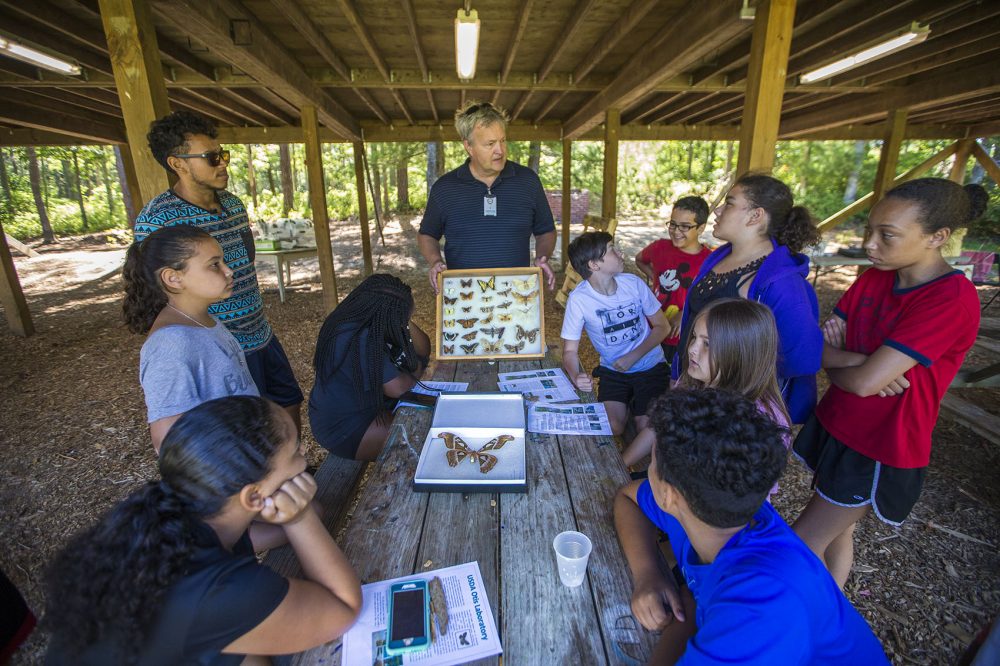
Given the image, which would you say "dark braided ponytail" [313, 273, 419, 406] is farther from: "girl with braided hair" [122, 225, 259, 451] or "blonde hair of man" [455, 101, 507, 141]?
"blonde hair of man" [455, 101, 507, 141]

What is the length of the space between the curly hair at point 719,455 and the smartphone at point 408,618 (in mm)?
687

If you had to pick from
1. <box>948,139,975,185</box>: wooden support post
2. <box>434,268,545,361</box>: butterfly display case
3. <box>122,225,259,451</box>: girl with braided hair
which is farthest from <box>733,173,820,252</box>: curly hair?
<box>948,139,975,185</box>: wooden support post

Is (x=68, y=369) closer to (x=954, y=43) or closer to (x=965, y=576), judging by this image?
(x=965, y=576)

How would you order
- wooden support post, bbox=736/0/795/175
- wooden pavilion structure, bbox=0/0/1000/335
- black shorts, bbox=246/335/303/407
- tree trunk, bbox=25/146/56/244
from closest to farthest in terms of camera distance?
black shorts, bbox=246/335/303/407 < wooden support post, bbox=736/0/795/175 < wooden pavilion structure, bbox=0/0/1000/335 < tree trunk, bbox=25/146/56/244

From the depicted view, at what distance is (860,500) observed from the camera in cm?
185

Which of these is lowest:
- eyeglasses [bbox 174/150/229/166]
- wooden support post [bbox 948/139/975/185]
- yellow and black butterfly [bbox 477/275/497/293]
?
yellow and black butterfly [bbox 477/275/497/293]

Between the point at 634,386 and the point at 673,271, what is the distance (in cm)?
151

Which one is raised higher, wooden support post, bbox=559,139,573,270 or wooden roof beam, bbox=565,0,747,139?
wooden roof beam, bbox=565,0,747,139

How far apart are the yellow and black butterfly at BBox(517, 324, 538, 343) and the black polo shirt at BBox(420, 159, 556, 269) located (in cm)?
57

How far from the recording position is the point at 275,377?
2.80 meters

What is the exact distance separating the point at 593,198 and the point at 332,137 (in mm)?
20846

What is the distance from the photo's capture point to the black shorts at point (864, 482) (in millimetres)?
1772

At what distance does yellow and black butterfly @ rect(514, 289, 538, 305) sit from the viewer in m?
3.02

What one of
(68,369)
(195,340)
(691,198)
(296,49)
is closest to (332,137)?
(296,49)
